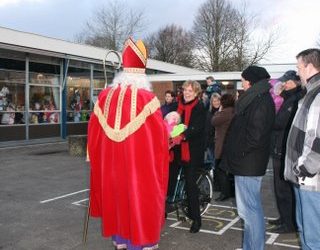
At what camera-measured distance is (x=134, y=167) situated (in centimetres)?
411

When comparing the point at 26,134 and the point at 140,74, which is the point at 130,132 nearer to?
the point at 140,74

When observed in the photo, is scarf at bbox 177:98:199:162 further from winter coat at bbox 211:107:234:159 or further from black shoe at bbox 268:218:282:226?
winter coat at bbox 211:107:234:159

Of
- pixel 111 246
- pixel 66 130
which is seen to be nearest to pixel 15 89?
pixel 66 130

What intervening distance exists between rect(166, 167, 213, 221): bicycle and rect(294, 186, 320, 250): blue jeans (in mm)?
2496

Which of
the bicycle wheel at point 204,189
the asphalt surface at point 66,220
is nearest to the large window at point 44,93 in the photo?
the asphalt surface at point 66,220

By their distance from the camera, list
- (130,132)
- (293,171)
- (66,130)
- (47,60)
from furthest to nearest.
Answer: (66,130), (47,60), (130,132), (293,171)

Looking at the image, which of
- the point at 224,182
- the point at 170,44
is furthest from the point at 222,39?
the point at 224,182

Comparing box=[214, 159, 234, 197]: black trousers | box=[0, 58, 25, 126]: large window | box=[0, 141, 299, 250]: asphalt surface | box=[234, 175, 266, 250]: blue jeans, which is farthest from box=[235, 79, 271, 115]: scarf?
box=[0, 58, 25, 126]: large window

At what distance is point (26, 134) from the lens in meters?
16.8

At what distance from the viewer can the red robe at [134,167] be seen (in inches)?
162

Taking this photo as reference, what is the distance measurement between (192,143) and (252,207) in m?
1.50

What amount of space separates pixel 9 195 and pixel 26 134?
9.59 metres

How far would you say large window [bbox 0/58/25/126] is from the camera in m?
15.8

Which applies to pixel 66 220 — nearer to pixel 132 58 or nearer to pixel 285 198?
pixel 132 58
